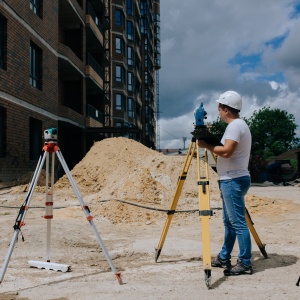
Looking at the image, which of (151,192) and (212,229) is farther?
(151,192)

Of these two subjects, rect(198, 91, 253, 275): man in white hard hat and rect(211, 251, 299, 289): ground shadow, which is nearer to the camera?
rect(198, 91, 253, 275): man in white hard hat

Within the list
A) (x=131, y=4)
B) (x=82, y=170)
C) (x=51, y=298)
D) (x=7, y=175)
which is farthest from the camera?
(x=131, y=4)

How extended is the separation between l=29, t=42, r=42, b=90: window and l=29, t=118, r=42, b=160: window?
167cm

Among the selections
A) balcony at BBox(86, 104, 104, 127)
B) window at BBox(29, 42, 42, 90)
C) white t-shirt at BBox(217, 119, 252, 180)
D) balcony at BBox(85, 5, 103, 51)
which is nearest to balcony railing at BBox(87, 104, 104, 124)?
balcony at BBox(86, 104, 104, 127)

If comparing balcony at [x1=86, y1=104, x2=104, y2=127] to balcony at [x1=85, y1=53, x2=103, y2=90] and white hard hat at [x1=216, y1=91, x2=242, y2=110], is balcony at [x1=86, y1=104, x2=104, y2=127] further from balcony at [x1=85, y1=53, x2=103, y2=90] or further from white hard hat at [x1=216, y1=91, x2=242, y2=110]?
white hard hat at [x1=216, y1=91, x2=242, y2=110]

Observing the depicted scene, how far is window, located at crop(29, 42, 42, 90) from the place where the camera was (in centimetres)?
1888

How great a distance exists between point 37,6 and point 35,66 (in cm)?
276

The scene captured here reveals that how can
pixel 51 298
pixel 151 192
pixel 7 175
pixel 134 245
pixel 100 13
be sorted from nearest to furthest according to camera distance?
1. pixel 51 298
2. pixel 134 245
3. pixel 151 192
4. pixel 7 175
5. pixel 100 13

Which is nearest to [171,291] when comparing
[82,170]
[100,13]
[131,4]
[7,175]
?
[7,175]

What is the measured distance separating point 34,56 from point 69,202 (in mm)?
8696

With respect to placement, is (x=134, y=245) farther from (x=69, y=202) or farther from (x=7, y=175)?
(x=7, y=175)

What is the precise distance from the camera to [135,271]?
513 cm

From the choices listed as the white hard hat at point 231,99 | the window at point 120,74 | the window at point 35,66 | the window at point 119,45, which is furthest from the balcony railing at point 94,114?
the white hard hat at point 231,99

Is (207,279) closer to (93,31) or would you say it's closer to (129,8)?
(93,31)
